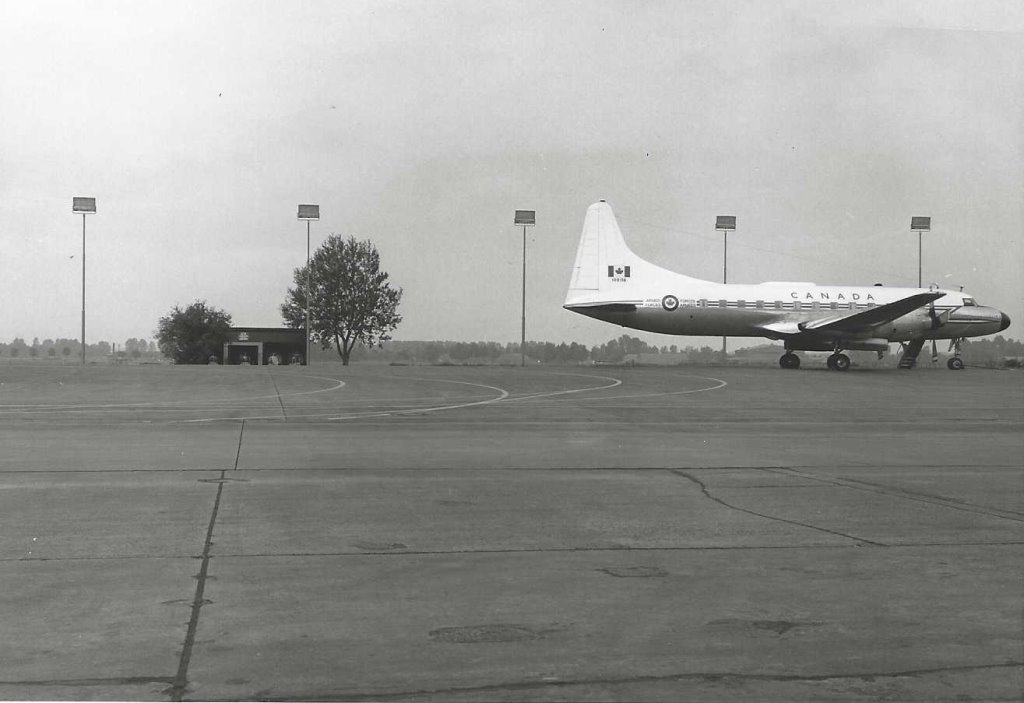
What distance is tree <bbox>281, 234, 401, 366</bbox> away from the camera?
99.9 meters

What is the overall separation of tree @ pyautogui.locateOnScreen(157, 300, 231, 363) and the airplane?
62.4 m

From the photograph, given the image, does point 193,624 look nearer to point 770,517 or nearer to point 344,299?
point 770,517

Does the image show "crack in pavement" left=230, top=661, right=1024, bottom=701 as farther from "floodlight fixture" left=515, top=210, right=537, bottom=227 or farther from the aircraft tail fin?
"floodlight fixture" left=515, top=210, right=537, bottom=227

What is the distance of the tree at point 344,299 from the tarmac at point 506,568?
83.7 metres

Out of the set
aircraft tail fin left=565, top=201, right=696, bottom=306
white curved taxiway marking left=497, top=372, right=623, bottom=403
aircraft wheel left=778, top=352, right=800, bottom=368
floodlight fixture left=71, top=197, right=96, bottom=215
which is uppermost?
floodlight fixture left=71, top=197, right=96, bottom=215

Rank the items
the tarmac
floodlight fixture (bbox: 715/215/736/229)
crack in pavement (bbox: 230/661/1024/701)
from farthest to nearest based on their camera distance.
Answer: floodlight fixture (bbox: 715/215/736/229) → the tarmac → crack in pavement (bbox: 230/661/1024/701)

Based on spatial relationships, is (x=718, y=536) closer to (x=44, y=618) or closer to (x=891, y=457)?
(x=44, y=618)

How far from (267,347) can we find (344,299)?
40.1 feet

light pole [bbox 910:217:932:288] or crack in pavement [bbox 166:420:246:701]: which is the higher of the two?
light pole [bbox 910:217:932:288]

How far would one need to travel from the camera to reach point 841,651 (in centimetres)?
487

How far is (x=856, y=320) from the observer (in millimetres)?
46750

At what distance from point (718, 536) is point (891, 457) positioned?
24.3ft

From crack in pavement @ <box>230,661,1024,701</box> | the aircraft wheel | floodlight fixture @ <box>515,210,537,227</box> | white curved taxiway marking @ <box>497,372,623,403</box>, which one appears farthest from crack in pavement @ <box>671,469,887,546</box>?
floodlight fixture @ <box>515,210,537,227</box>

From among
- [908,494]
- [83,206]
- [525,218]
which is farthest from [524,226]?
[908,494]
